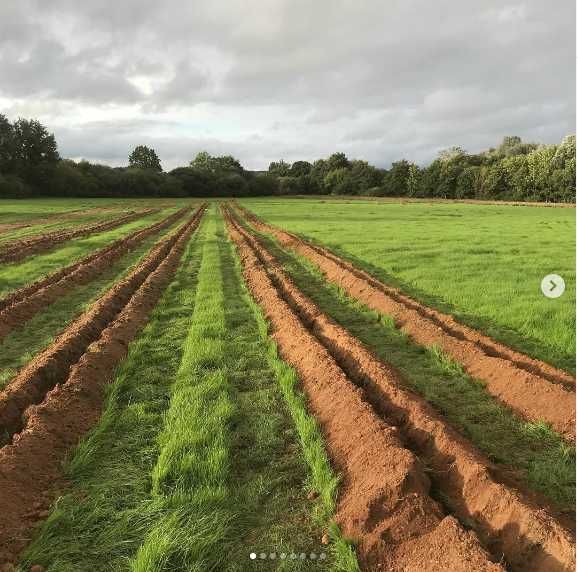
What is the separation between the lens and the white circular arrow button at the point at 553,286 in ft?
37.8

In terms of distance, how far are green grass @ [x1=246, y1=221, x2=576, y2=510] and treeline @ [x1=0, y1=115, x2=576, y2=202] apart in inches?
2994

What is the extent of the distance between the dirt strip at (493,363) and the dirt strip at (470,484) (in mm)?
1288

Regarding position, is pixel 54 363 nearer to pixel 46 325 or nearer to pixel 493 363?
pixel 46 325

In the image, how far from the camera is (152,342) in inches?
323

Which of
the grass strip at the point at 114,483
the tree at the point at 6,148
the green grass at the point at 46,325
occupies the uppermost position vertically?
the tree at the point at 6,148

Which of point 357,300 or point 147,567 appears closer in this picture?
point 147,567

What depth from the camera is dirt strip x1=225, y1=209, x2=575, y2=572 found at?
328 centimetres

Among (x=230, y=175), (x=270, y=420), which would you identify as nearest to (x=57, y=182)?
(x=230, y=175)

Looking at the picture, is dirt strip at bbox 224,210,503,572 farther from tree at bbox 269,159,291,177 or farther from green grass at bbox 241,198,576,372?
tree at bbox 269,159,291,177

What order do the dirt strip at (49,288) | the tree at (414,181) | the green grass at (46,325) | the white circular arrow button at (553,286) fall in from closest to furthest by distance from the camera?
the green grass at (46,325)
the dirt strip at (49,288)
the white circular arrow button at (553,286)
the tree at (414,181)

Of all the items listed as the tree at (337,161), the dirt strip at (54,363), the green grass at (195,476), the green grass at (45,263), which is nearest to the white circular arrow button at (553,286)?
the green grass at (195,476)

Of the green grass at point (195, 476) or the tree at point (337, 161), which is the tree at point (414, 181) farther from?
the green grass at point (195, 476)

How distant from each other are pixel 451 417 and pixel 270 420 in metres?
2.12

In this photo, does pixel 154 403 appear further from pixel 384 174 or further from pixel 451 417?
pixel 384 174
